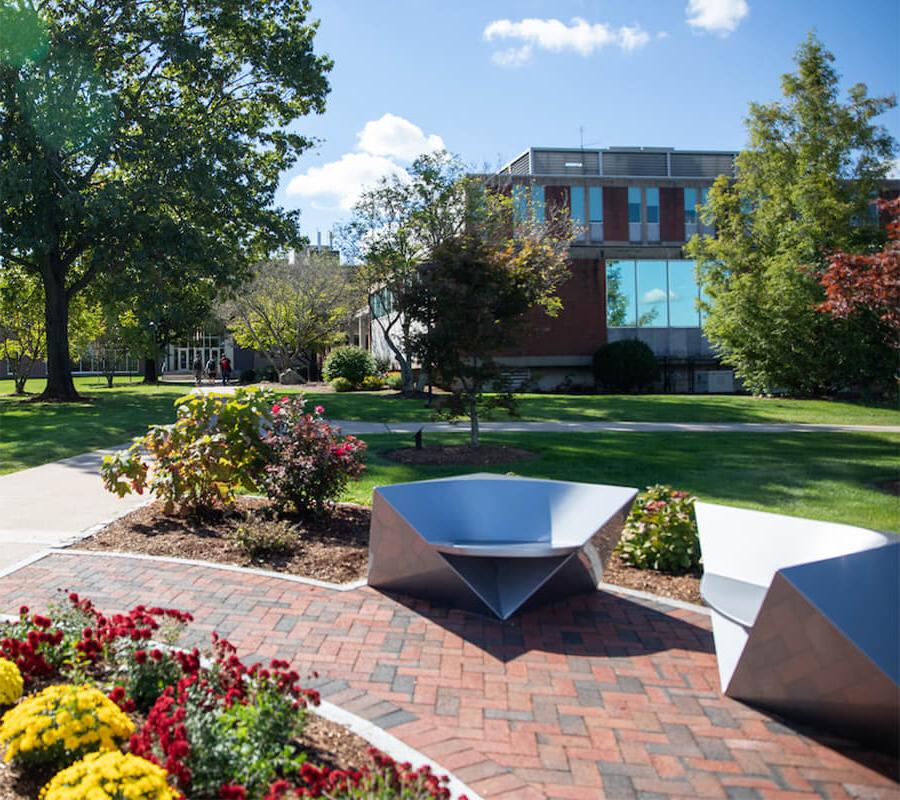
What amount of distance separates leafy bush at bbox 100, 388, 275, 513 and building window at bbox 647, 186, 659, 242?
3425 centimetres

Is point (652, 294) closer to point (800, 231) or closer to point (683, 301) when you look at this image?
point (683, 301)

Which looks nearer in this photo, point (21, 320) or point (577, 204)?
point (21, 320)

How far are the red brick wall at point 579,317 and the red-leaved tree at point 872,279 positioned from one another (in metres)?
22.1

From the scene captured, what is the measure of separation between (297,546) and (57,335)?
2003cm

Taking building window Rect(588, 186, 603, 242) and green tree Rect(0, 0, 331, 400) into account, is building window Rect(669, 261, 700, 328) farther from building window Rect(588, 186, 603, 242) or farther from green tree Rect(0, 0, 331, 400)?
green tree Rect(0, 0, 331, 400)

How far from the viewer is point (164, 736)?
280 cm

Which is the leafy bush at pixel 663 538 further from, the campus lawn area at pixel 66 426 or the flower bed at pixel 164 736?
the campus lawn area at pixel 66 426

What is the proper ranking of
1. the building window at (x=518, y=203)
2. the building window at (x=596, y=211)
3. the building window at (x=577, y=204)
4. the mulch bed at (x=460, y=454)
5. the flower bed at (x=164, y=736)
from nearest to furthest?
the flower bed at (x=164, y=736) → the mulch bed at (x=460, y=454) → the building window at (x=518, y=203) → the building window at (x=577, y=204) → the building window at (x=596, y=211)

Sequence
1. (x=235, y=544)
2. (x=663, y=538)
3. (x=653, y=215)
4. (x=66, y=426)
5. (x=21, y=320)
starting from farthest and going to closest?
(x=653, y=215)
(x=21, y=320)
(x=66, y=426)
(x=235, y=544)
(x=663, y=538)

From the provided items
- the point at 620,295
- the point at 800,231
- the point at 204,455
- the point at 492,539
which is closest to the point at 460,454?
the point at 204,455

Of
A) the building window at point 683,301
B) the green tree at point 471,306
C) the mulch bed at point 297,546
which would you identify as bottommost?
the mulch bed at point 297,546

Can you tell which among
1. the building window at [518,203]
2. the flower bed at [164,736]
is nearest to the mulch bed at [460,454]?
the flower bed at [164,736]

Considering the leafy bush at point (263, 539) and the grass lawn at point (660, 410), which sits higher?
the leafy bush at point (263, 539)

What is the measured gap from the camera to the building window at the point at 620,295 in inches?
1292
